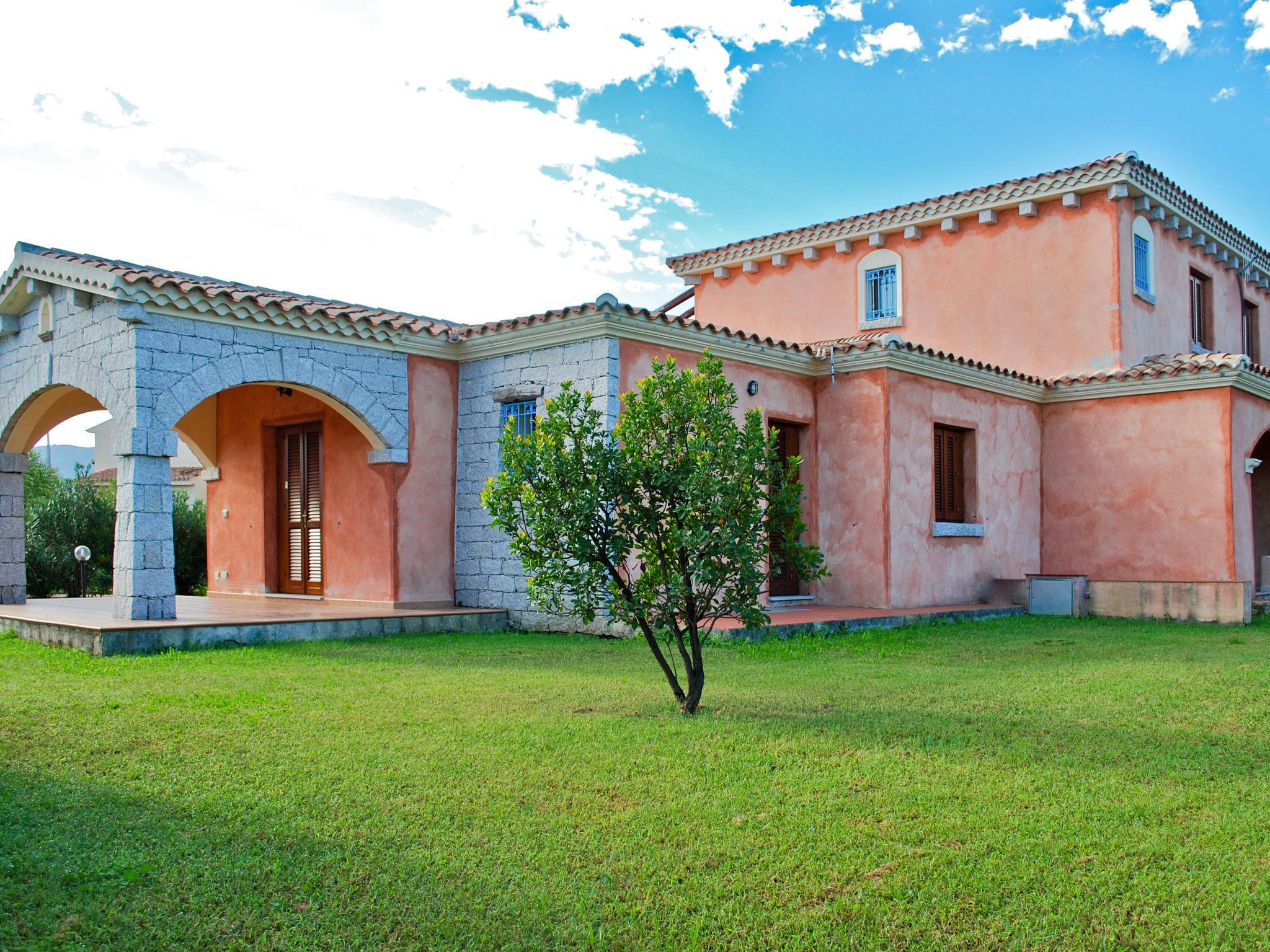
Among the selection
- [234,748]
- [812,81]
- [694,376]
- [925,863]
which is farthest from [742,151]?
[925,863]

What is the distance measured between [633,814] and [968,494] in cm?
1084

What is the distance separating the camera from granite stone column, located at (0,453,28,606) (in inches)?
488

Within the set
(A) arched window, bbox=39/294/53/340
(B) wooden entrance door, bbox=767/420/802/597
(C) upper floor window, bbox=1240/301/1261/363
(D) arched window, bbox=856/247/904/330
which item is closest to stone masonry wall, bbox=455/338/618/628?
(B) wooden entrance door, bbox=767/420/802/597

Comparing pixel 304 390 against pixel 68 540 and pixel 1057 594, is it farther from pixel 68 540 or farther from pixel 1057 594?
pixel 68 540

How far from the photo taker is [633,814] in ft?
13.8

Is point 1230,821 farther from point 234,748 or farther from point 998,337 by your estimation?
point 998,337

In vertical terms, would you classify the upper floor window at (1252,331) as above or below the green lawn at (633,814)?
above

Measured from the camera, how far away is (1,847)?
3.81m

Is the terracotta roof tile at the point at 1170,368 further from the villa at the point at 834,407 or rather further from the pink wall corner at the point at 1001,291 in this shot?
the pink wall corner at the point at 1001,291

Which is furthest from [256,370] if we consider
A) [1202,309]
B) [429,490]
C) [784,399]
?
[1202,309]

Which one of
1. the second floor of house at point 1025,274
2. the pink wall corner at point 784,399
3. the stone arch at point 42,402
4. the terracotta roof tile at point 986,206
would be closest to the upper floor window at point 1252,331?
the second floor of house at point 1025,274

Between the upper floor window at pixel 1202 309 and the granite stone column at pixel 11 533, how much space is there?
58.4 feet

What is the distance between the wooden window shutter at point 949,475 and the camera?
13.6 m

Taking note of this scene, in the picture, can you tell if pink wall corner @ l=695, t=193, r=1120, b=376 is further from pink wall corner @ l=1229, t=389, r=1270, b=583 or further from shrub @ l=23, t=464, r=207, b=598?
shrub @ l=23, t=464, r=207, b=598
